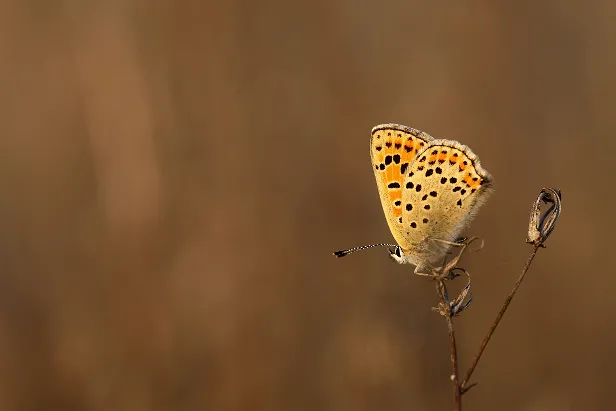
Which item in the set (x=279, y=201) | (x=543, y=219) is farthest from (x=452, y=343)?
(x=279, y=201)

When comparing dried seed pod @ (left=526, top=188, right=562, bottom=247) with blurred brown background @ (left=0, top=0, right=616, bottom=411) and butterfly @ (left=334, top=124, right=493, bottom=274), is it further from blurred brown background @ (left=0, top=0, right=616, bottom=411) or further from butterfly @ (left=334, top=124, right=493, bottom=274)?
blurred brown background @ (left=0, top=0, right=616, bottom=411)

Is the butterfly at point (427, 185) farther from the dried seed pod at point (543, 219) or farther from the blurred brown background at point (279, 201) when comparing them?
the blurred brown background at point (279, 201)

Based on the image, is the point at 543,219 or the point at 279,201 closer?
the point at 543,219

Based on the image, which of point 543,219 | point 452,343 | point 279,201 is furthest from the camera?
point 279,201

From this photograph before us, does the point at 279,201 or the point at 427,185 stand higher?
the point at 427,185

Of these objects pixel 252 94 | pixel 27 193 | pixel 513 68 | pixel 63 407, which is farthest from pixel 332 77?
pixel 63 407

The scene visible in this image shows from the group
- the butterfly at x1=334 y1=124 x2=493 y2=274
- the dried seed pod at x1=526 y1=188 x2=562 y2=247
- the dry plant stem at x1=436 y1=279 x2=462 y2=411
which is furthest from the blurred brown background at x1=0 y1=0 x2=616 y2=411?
the dry plant stem at x1=436 y1=279 x2=462 y2=411

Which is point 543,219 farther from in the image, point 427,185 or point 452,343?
point 427,185

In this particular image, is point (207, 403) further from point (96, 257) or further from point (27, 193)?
point (27, 193)
